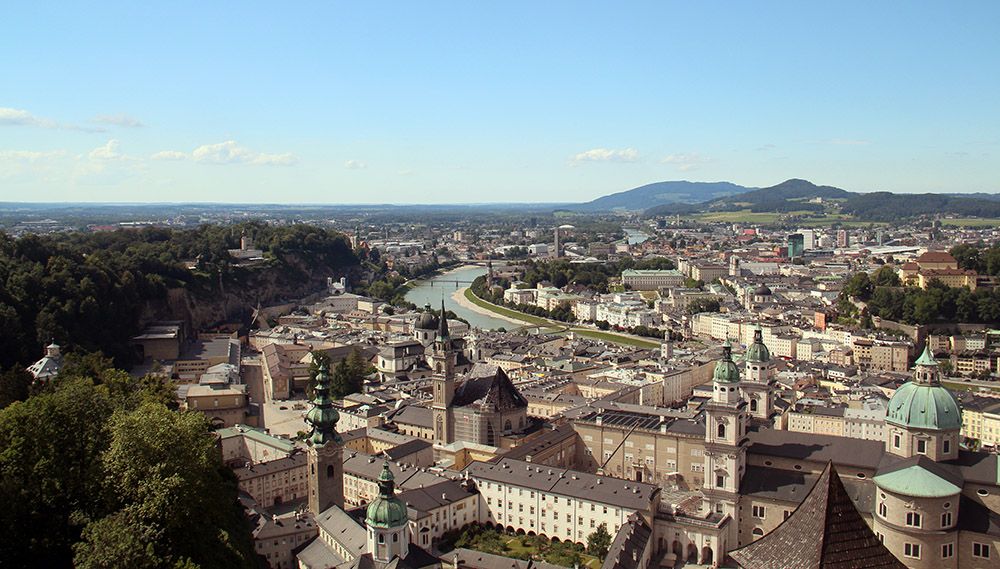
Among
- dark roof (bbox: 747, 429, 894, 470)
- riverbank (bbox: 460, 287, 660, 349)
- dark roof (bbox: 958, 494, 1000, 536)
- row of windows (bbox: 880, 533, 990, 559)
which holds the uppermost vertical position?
dark roof (bbox: 747, 429, 894, 470)

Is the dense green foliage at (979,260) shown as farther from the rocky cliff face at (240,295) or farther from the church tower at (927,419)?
the rocky cliff face at (240,295)

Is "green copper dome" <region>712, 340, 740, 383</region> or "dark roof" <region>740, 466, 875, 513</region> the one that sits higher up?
"green copper dome" <region>712, 340, 740, 383</region>

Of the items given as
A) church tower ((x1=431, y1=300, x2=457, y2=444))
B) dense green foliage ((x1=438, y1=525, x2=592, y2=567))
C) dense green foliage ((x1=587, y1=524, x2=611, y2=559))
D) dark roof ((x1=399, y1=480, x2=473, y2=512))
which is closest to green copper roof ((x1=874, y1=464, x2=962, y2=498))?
dense green foliage ((x1=587, y1=524, x2=611, y2=559))

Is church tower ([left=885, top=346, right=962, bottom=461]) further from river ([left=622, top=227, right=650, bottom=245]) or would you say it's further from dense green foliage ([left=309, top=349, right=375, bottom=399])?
river ([left=622, top=227, right=650, bottom=245])

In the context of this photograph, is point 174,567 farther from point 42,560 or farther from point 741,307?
point 741,307

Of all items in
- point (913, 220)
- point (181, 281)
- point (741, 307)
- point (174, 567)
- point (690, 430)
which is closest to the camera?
point (174, 567)

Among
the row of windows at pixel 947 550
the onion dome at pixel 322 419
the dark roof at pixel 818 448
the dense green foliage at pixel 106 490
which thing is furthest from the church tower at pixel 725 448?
the dense green foliage at pixel 106 490

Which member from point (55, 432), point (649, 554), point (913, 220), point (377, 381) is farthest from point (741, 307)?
point (913, 220)
